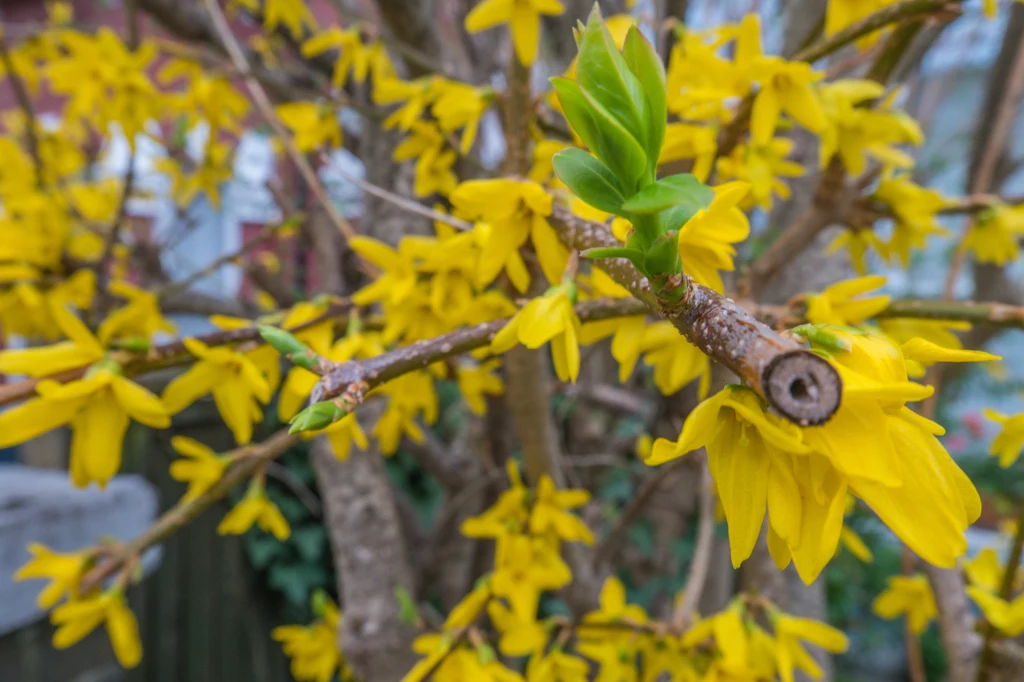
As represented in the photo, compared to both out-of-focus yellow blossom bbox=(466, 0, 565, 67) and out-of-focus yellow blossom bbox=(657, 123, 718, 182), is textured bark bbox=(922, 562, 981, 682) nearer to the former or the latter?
out-of-focus yellow blossom bbox=(657, 123, 718, 182)

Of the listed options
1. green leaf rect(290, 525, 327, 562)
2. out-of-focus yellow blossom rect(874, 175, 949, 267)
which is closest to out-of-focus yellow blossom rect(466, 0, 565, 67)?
out-of-focus yellow blossom rect(874, 175, 949, 267)

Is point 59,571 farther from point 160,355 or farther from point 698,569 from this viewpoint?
point 698,569

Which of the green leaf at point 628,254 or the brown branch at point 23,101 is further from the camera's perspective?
the brown branch at point 23,101

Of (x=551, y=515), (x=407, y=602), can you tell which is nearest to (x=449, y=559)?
(x=407, y=602)

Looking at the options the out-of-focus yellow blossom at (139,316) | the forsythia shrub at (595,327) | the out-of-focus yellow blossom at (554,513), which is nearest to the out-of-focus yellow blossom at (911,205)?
the forsythia shrub at (595,327)

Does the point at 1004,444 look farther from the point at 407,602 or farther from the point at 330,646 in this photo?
the point at 330,646

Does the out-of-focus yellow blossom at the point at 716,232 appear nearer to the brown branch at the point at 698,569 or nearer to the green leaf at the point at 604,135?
the green leaf at the point at 604,135

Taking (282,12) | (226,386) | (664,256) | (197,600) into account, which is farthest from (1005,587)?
(197,600)
